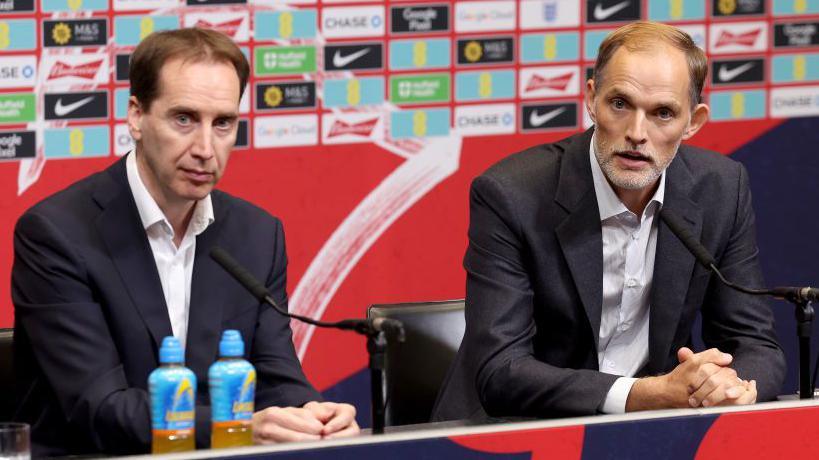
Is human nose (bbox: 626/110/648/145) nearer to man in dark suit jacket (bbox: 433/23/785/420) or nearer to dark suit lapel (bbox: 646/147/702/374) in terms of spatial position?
man in dark suit jacket (bbox: 433/23/785/420)

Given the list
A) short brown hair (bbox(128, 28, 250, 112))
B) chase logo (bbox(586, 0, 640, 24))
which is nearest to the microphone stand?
short brown hair (bbox(128, 28, 250, 112))

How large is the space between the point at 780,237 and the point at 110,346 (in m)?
3.13

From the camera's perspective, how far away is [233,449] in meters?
1.99

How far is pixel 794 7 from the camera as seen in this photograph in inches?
194

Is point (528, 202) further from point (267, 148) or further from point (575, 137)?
point (267, 148)

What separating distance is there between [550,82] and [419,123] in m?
0.50

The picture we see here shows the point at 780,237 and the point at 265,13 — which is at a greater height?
the point at 265,13

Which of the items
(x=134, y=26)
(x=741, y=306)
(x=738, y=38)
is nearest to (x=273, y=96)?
(x=134, y=26)

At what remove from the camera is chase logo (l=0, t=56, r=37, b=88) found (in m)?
4.12

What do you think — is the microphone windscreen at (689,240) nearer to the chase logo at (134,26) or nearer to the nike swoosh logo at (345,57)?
the nike swoosh logo at (345,57)

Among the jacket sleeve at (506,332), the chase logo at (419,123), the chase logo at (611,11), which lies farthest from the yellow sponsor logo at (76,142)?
→ the chase logo at (611,11)

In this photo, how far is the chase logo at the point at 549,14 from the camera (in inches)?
182

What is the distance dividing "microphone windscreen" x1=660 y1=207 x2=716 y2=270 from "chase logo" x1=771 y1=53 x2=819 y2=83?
Answer: 2.47 meters

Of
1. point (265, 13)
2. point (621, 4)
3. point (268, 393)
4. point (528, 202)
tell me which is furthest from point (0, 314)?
point (621, 4)
